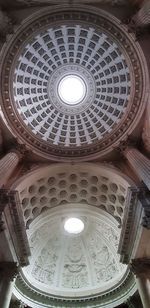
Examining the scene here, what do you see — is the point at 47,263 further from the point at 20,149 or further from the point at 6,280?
the point at 20,149

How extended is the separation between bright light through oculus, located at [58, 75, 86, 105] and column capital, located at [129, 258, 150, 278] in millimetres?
15572

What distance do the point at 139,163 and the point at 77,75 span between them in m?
11.7

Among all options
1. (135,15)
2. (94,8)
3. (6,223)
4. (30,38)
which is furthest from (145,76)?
(6,223)

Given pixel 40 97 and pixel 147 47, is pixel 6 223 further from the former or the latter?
pixel 147 47

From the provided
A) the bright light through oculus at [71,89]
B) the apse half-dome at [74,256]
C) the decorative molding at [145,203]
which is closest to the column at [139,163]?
the decorative molding at [145,203]

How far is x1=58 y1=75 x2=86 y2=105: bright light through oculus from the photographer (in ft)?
100

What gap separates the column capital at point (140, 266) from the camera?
2161 centimetres

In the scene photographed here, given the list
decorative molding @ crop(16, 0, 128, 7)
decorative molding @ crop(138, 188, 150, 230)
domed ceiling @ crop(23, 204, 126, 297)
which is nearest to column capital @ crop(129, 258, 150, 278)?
decorative molding @ crop(138, 188, 150, 230)

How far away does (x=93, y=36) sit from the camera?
26297 mm

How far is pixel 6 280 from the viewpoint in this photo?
840 inches

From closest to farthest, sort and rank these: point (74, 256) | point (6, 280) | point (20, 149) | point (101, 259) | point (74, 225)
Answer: point (6, 280), point (20, 149), point (101, 259), point (74, 256), point (74, 225)

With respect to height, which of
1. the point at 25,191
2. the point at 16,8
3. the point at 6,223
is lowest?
the point at 6,223

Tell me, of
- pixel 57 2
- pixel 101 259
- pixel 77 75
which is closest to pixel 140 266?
pixel 101 259

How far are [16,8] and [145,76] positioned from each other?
10.8m
